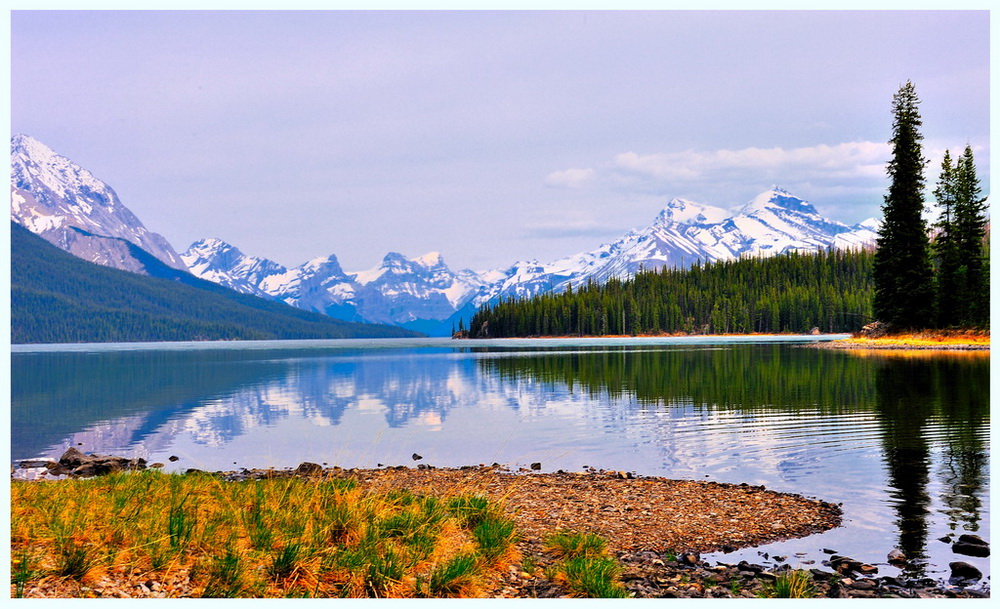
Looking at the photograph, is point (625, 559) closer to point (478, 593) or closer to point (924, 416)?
point (478, 593)

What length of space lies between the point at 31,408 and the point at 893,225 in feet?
363

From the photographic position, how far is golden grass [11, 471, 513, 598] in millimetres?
10664

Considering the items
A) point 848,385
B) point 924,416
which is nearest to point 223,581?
Result: point 924,416

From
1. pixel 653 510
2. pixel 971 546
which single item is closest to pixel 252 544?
pixel 653 510

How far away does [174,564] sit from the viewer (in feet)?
36.0

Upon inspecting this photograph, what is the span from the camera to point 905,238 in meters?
106

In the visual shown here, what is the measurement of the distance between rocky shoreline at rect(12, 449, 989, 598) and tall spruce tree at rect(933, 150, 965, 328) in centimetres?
9146

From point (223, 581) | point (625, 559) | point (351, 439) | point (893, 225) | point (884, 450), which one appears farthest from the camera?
point (893, 225)

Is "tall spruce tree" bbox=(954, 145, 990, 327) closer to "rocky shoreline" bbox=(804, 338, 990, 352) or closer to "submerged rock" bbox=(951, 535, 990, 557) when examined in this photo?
"rocky shoreline" bbox=(804, 338, 990, 352)

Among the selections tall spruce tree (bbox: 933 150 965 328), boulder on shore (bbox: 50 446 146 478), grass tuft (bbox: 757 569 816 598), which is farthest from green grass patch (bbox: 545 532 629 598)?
tall spruce tree (bbox: 933 150 965 328)

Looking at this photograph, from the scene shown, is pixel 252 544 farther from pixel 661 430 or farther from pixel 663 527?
pixel 661 430

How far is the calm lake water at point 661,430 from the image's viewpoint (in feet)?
63.4

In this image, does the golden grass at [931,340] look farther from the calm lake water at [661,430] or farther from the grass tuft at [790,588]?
the grass tuft at [790,588]

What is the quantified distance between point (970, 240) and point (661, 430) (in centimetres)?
8436
